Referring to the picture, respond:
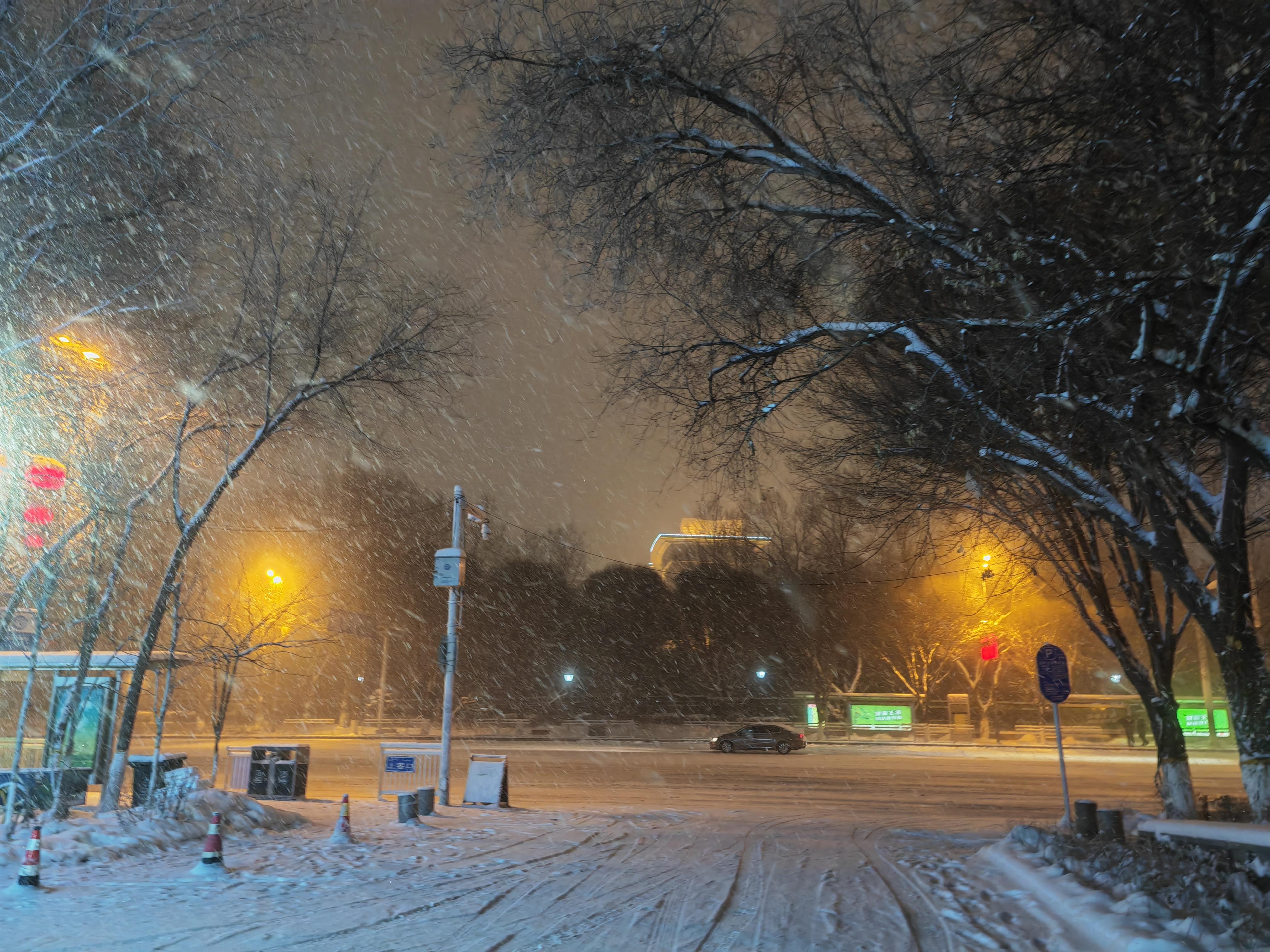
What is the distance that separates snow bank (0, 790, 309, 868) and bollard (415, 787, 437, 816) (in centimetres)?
181

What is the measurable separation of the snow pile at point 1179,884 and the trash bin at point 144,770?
12309 mm

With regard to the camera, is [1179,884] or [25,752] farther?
[25,752]

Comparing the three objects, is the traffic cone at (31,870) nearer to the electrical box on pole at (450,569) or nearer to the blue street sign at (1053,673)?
the electrical box on pole at (450,569)

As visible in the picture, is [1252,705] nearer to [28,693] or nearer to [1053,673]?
[1053,673]

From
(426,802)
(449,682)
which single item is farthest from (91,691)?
(426,802)

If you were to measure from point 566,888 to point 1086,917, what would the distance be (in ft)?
15.4

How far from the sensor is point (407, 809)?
13.4 metres

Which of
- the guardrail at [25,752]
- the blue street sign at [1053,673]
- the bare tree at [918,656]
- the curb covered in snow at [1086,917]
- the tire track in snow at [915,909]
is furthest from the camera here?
the bare tree at [918,656]

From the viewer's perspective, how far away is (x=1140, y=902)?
646 centimetres

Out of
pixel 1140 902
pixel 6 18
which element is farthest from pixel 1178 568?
pixel 6 18

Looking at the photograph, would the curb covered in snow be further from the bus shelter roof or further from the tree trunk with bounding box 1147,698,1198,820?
the bus shelter roof

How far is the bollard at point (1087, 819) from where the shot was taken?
11.3 metres

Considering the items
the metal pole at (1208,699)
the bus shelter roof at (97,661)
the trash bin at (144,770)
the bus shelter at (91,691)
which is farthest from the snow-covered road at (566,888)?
the metal pole at (1208,699)

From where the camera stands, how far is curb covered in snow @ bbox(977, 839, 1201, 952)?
555cm
